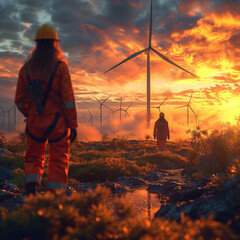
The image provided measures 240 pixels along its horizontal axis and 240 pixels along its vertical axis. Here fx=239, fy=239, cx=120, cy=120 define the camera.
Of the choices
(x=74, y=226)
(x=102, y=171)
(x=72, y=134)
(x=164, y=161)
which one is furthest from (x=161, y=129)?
(x=74, y=226)

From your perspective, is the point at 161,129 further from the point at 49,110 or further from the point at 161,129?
the point at 49,110

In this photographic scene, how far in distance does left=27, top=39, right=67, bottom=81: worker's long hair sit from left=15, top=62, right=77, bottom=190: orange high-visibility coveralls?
11 centimetres

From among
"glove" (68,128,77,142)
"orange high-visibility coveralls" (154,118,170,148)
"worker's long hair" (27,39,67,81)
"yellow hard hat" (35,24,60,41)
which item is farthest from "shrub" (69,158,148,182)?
"orange high-visibility coveralls" (154,118,170,148)

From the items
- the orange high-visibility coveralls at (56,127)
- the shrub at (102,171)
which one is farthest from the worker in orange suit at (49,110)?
the shrub at (102,171)

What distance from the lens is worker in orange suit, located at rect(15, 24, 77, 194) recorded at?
14.8ft

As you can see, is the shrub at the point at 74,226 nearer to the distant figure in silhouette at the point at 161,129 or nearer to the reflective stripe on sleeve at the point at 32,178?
the reflective stripe on sleeve at the point at 32,178

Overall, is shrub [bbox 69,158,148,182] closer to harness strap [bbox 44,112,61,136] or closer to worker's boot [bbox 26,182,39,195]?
worker's boot [bbox 26,182,39,195]

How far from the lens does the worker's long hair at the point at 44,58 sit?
4.57 m

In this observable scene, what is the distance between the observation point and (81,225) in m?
2.62

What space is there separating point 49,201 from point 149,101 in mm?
29003

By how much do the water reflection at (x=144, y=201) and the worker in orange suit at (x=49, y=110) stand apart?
6.22ft

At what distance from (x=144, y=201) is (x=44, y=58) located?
419 centimetres

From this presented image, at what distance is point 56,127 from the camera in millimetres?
4504

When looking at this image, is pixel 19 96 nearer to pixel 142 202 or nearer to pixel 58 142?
pixel 58 142
